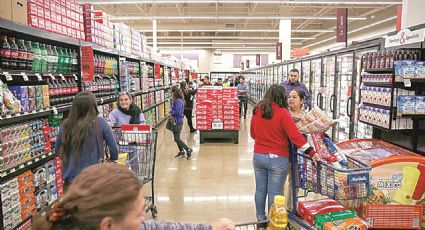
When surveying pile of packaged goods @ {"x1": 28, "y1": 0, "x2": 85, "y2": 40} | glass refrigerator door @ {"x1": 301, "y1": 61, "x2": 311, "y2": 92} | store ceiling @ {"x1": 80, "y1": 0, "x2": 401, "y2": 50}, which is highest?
store ceiling @ {"x1": 80, "y1": 0, "x2": 401, "y2": 50}

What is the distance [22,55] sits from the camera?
3.61 meters

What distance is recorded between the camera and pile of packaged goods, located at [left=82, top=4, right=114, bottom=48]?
5.38 metres

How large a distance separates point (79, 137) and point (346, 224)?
227cm

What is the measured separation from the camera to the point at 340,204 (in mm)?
2836

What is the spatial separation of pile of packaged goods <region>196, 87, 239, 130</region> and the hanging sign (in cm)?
504

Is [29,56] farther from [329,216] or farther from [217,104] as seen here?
[217,104]

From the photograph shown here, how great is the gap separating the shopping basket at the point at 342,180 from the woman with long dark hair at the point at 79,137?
77.8 inches

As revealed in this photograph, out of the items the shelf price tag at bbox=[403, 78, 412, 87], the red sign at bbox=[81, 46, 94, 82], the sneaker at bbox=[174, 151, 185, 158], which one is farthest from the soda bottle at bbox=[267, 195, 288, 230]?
the sneaker at bbox=[174, 151, 185, 158]

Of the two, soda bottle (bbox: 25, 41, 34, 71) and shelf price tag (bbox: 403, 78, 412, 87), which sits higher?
soda bottle (bbox: 25, 41, 34, 71)

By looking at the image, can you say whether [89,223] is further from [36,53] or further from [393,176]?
[36,53]

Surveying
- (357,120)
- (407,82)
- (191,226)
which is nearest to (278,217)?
(191,226)

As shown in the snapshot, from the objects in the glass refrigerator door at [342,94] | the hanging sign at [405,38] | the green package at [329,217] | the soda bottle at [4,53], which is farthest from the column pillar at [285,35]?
the green package at [329,217]

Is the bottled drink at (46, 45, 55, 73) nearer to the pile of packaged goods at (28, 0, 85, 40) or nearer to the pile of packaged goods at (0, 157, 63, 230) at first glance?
A: the pile of packaged goods at (28, 0, 85, 40)

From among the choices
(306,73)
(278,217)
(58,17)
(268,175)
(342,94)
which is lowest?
(268,175)
